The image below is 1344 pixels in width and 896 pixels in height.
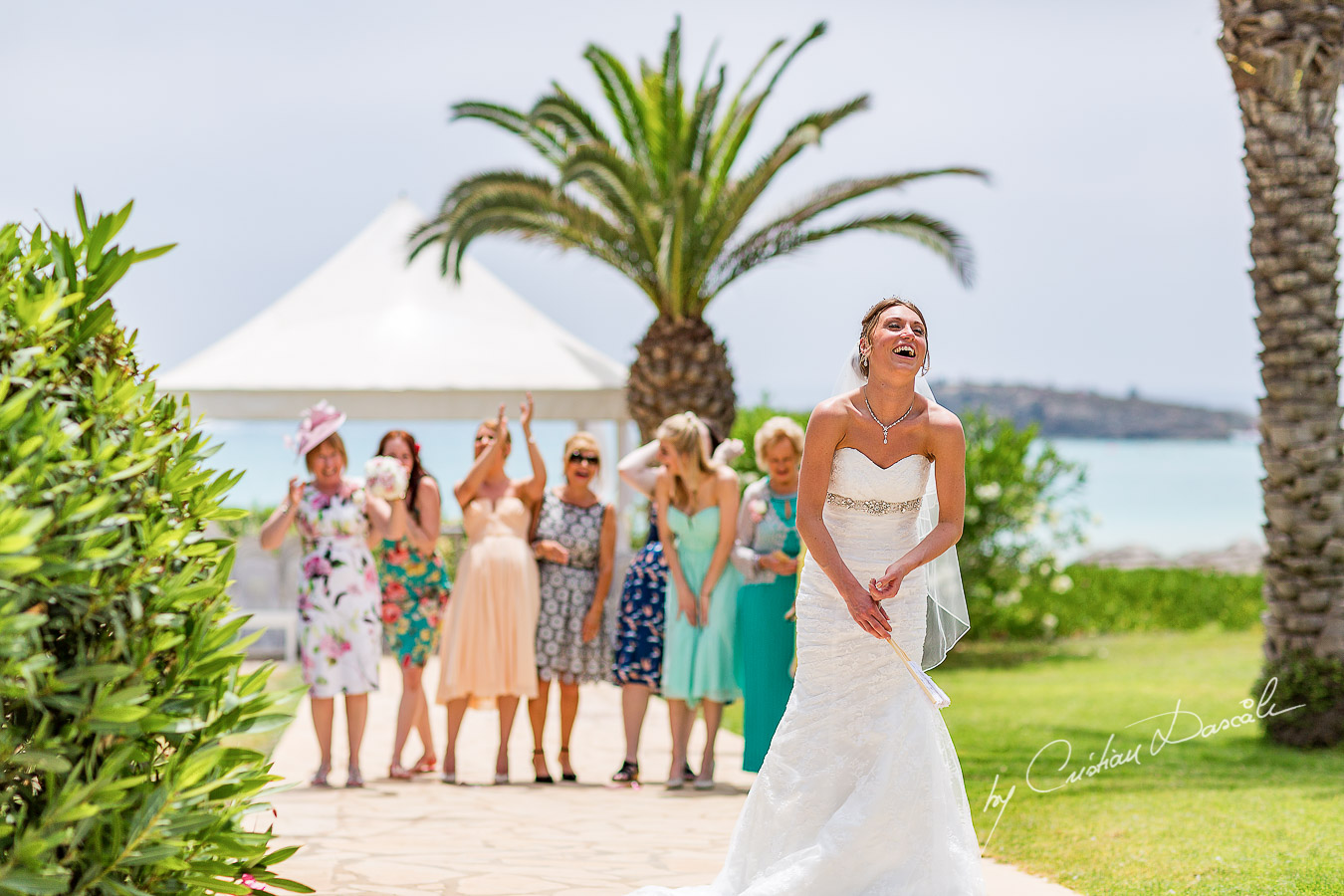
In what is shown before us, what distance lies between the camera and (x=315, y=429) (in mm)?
7469

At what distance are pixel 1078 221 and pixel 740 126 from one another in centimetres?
7716

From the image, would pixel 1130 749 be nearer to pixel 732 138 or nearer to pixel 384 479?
pixel 384 479

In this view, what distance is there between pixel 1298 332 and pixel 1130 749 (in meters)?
2.89

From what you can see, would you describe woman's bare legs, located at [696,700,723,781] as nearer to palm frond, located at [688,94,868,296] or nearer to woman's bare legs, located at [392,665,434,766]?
woman's bare legs, located at [392,665,434,766]

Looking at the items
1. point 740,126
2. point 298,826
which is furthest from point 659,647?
point 740,126

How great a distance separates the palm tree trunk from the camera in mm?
13430

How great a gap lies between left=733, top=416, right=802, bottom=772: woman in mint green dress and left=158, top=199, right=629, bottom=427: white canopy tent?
832cm

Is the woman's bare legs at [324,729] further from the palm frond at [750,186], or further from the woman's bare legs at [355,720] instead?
the palm frond at [750,186]

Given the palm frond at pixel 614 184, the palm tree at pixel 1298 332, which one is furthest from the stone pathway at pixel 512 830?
the palm frond at pixel 614 184

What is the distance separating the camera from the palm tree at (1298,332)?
8164 mm

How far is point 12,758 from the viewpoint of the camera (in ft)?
9.44

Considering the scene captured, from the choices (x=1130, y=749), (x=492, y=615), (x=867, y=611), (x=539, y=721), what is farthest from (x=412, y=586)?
(x=1130, y=749)

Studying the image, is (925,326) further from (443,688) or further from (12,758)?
(443,688)

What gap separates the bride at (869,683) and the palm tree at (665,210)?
27.3ft
